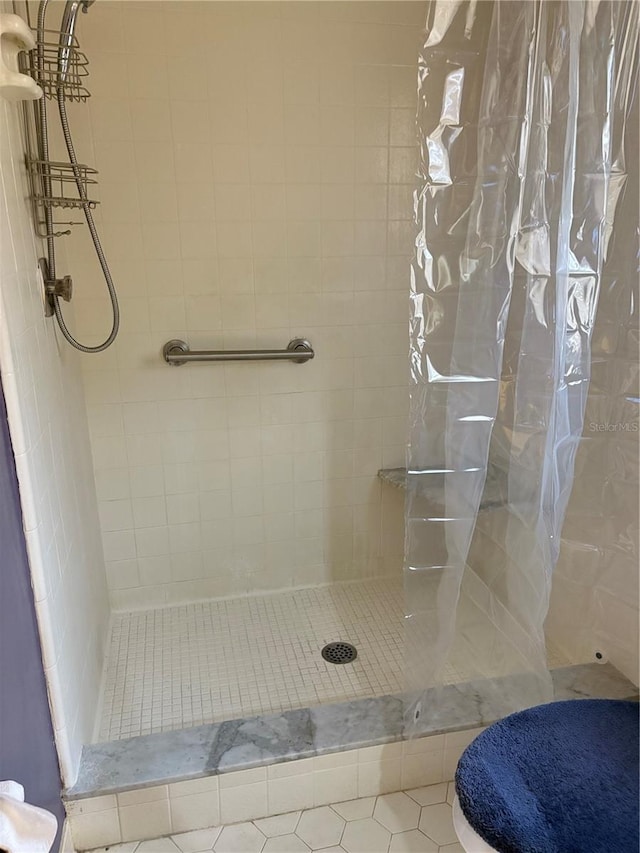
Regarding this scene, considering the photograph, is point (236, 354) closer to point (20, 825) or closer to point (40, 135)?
point (40, 135)

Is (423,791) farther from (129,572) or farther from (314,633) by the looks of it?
(129,572)

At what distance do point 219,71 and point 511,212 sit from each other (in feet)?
3.50

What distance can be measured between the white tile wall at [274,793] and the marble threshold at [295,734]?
0.09 ft

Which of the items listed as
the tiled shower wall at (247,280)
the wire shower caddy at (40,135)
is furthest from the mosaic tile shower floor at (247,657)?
the wire shower caddy at (40,135)

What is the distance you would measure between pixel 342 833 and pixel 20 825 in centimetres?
90

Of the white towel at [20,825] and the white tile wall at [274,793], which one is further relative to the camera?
the white tile wall at [274,793]

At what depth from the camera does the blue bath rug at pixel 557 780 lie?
984 mm

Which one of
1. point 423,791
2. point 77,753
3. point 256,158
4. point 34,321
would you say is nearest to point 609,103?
point 256,158

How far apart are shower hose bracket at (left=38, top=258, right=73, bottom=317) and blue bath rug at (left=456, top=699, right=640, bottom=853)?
1316 millimetres

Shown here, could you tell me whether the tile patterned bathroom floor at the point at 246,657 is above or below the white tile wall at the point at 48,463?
below

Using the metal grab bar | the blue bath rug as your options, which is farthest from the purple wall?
the metal grab bar

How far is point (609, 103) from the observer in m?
1.20

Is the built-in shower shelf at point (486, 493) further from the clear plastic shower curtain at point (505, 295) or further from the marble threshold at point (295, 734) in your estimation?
the marble threshold at point (295, 734)

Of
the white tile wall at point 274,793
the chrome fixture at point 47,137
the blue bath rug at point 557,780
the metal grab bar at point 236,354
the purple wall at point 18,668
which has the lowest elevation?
the white tile wall at point 274,793
